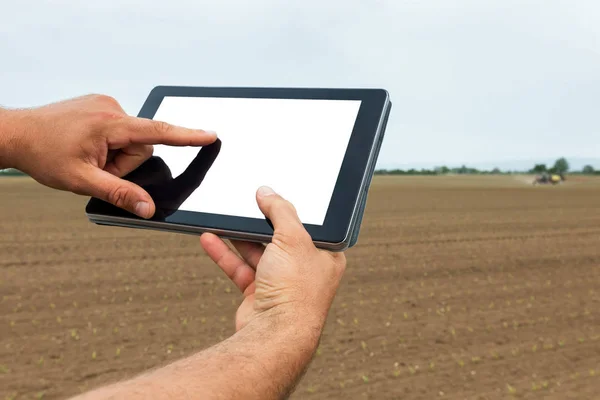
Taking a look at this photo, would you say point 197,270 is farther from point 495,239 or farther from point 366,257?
point 495,239

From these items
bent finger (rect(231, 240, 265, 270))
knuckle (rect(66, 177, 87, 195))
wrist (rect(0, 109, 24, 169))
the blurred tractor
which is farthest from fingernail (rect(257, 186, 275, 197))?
the blurred tractor

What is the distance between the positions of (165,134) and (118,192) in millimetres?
295

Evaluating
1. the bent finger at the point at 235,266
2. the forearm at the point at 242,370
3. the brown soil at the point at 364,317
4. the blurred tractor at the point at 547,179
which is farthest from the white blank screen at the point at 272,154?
the blurred tractor at the point at 547,179

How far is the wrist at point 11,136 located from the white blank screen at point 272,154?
2.10 ft

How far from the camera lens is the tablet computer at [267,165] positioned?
199 cm

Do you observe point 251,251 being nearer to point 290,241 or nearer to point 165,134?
point 165,134

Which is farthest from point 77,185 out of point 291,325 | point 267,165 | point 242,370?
point 242,370

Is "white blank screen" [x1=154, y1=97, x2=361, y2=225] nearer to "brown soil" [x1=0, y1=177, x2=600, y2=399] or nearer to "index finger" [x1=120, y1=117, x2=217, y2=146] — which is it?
"index finger" [x1=120, y1=117, x2=217, y2=146]

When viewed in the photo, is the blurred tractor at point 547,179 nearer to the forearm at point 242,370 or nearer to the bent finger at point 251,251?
the bent finger at point 251,251

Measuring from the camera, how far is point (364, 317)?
25.9ft

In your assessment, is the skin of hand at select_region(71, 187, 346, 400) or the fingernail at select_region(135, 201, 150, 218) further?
the fingernail at select_region(135, 201, 150, 218)

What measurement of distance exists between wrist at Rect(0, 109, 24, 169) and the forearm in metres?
1.51

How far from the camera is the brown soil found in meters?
5.92

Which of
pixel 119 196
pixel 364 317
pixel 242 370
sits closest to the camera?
pixel 242 370
